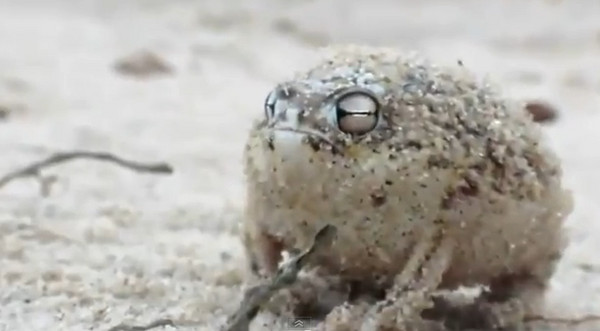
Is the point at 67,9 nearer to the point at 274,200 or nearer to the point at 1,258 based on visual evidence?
the point at 1,258

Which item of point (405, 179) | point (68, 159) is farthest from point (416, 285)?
point (68, 159)

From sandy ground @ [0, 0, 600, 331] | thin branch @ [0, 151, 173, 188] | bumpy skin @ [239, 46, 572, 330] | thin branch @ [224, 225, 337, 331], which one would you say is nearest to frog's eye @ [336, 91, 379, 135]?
bumpy skin @ [239, 46, 572, 330]

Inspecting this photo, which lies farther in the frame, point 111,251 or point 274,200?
point 111,251

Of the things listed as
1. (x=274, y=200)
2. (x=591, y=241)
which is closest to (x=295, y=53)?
(x=591, y=241)

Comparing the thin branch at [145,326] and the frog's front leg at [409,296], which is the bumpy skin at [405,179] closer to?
the frog's front leg at [409,296]

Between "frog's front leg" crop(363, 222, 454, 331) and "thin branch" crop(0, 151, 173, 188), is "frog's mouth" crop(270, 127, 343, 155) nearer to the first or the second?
"frog's front leg" crop(363, 222, 454, 331)

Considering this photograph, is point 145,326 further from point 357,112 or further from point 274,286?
point 357,112

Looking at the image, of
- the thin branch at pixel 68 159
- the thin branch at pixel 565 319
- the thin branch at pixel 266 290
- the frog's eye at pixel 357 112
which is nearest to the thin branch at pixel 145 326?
the thin branch at pixel 266 290
